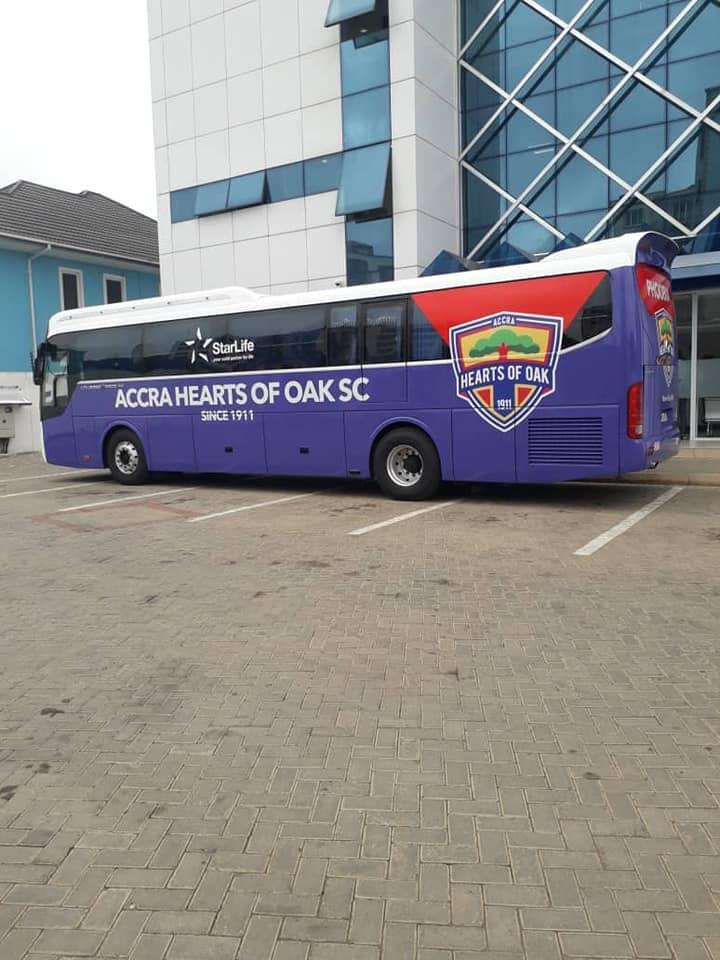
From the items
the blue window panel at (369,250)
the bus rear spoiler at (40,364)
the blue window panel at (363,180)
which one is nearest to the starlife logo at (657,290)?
the blue window panel at (369,250)

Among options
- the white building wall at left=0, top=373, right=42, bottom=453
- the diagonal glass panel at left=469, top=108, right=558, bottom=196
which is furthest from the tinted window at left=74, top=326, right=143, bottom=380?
the white building wall at left=0, top=373, right=42, bottom=453

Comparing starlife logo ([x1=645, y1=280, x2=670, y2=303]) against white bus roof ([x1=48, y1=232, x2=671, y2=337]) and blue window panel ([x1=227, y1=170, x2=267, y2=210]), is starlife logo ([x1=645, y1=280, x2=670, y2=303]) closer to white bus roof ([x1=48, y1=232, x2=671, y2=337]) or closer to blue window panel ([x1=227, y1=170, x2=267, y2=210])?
white bus roof ([x1=48, y1=232, x2=671, y2=337])

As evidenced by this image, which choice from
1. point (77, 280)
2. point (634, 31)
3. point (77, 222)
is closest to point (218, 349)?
point (634, 31)

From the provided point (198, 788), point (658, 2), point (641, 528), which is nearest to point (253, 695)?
point (198, 788)

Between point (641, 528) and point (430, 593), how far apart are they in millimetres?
3951

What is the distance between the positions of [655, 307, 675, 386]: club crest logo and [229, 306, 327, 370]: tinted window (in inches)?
200

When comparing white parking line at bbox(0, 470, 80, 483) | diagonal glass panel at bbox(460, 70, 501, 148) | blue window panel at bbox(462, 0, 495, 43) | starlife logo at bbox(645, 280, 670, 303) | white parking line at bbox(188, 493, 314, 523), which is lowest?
white parking line at bbox(188, 493, 314, 523)

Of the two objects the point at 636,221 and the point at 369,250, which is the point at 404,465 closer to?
the point at 369,250

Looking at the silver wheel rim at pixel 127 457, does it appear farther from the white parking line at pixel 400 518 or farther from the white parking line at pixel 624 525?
the white parking line at pixel 624 525

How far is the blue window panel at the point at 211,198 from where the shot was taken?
23.0 m

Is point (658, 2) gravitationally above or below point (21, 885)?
above

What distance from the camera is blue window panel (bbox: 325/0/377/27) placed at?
1939cm

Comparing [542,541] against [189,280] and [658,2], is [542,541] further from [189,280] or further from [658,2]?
[189,280]

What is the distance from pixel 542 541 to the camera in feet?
28.3
